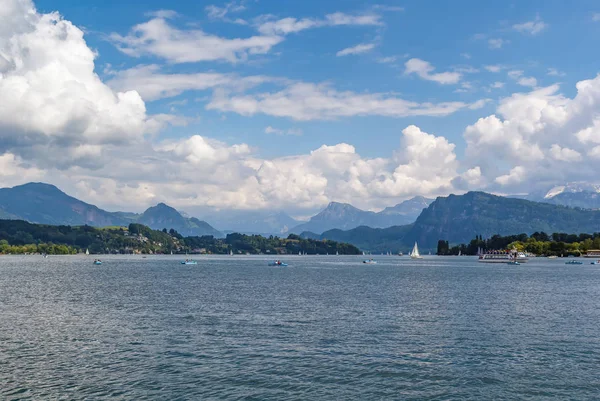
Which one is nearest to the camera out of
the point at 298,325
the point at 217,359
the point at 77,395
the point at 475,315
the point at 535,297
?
the point at 77,395

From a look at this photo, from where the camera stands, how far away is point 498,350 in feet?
214

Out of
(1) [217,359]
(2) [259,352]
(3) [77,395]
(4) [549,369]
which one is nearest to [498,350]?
(4) [549,369]

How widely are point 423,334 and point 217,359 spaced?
31.5m

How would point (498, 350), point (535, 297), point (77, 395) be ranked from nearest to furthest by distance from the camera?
point (77, 395)
point (498, 350)
point (535, 297)

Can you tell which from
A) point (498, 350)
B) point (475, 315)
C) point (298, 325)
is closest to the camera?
point (498, 350)

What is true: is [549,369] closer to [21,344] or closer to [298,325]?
[298,325]

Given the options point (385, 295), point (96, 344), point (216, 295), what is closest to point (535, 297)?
point (385, 295)

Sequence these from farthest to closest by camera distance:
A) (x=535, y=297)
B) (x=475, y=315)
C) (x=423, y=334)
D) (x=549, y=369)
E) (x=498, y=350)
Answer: (x=535, y=297) < (x=475, y=315) < (x=423, y=334) < (x=498, y=350) < (x=549, y=369)

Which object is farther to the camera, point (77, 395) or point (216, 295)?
point (216, 295)

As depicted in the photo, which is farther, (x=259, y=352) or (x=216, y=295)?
(x=216, y=295)

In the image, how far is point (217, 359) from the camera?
59781 millimetres

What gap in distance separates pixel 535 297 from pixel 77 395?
113985mm

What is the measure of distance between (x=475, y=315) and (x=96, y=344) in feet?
211

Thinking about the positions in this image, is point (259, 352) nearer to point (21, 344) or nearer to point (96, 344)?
point (96, 344)
